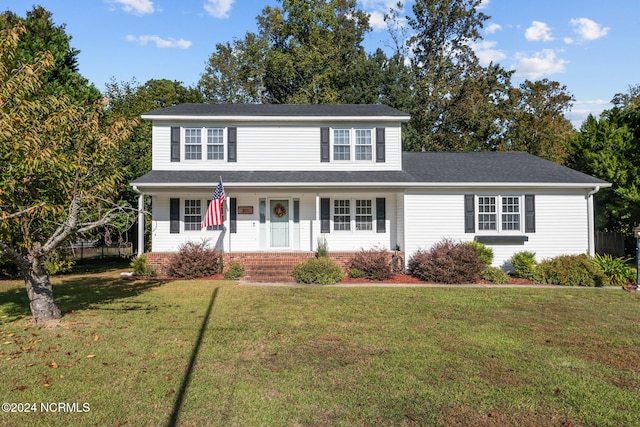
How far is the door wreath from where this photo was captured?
16.4 meters

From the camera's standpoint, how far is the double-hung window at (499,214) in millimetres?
15453

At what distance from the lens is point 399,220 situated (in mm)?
16000

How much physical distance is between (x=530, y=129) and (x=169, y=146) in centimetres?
2785

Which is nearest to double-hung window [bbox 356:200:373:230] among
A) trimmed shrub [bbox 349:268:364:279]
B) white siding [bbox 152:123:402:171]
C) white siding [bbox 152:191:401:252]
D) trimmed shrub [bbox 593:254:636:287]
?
white siding [bbox 152:191:401:252]

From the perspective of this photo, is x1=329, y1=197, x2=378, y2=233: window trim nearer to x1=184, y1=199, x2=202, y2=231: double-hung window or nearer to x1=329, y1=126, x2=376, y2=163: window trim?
x1=329, y1=126, x2=376, y2=163: window trim

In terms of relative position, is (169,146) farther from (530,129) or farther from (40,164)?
(530,129)

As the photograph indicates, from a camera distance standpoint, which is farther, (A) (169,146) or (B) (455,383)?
(A) (169,146)

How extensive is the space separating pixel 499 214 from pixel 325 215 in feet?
21.4

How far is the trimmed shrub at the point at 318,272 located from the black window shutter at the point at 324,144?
15.4ft

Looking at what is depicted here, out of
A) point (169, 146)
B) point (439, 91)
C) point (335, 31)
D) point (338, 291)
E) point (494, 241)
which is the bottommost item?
point (338, 291)

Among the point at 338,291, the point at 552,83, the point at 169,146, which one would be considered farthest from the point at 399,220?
the point at 552,83

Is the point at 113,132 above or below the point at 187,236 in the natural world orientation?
above

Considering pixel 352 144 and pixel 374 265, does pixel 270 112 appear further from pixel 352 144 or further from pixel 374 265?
pixel 374 265

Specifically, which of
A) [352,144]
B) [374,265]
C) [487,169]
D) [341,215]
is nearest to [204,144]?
[352,144]
